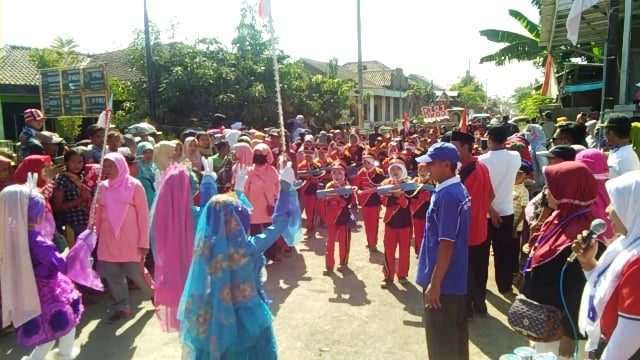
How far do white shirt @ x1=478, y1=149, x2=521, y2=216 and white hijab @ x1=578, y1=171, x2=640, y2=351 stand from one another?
9.52ft

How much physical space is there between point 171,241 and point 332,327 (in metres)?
1.94

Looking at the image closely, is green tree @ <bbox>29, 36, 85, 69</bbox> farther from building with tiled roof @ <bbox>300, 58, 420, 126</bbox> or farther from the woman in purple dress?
building with tiled roof @ <bbox>300, 58, 420, 126</bbox>

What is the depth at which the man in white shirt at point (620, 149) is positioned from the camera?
4.48 meters

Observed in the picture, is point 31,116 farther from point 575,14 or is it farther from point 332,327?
point 575,14

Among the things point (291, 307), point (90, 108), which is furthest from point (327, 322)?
point (90, 108)

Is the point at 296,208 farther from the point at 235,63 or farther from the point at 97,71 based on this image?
the point at 235,63

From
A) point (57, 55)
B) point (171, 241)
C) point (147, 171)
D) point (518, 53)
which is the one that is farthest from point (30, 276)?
point (57, 55)

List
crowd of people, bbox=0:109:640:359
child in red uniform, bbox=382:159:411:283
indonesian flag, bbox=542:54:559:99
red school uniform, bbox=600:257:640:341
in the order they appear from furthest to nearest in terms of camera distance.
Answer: indonesian flag, bbox=542:54:559:99 → child in red uniform, bbox=382:159:411:283 → crowd of people, bbox=0:109:640:359 → red school uniform, bbox=600:257:640:341

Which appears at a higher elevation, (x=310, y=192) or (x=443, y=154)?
(x=443, y=154)

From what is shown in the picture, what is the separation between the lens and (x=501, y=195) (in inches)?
212

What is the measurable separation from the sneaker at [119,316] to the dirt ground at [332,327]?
76 millimetres

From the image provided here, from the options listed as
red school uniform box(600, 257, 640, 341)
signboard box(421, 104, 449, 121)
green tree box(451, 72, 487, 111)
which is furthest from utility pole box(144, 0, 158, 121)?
green tree box(451, 72, 487, 111)

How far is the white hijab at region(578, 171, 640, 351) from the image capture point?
87.6 inches

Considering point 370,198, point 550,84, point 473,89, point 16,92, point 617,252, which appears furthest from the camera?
point 473,89
